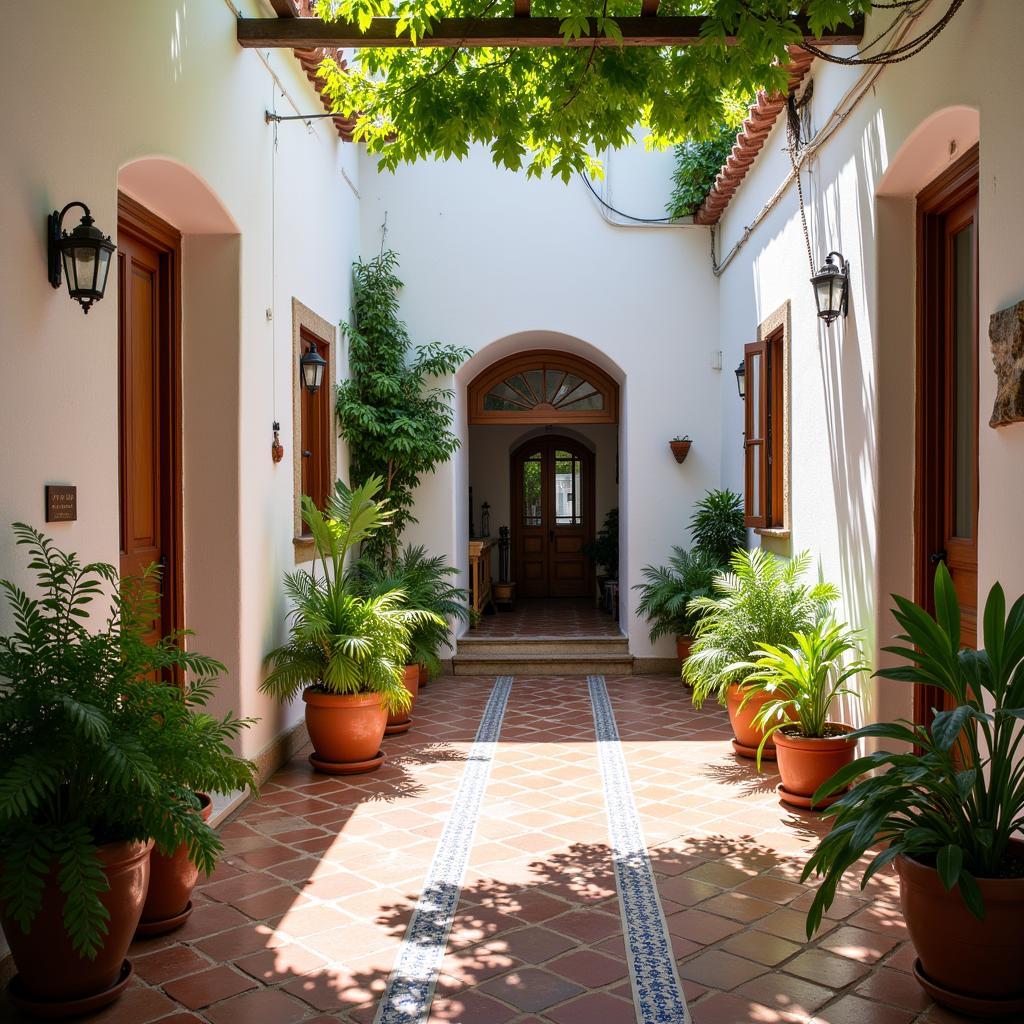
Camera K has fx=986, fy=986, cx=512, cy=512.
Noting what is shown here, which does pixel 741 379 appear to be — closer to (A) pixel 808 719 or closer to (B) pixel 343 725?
(A) pixel 808 719

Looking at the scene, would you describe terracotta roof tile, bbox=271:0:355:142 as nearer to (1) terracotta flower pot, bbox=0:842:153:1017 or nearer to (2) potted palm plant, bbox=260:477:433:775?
(2) potted palm plant, bbox=260:477:433:775

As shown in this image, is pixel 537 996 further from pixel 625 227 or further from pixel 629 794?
pixel 625 227

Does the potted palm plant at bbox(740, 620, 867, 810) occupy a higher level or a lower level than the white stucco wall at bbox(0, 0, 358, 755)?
lower

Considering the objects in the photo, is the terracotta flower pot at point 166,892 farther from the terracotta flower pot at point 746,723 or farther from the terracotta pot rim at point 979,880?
the terracotta flower pot at point 746,723

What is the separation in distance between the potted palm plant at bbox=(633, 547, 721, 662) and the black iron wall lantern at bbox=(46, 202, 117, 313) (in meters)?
5.66

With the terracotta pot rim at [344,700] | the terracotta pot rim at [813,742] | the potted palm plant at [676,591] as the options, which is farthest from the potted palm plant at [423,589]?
the terracotta pot rim at [813,742]

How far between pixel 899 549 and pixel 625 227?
5.30m

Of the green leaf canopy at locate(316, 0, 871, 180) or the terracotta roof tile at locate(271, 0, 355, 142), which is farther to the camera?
the terracotta roof tile at locate(271, 0, 355, 142)

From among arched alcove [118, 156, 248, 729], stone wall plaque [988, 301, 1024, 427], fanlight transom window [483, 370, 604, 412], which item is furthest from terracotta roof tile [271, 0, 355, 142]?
stone wall plaque [988, 301, 1024, 427]

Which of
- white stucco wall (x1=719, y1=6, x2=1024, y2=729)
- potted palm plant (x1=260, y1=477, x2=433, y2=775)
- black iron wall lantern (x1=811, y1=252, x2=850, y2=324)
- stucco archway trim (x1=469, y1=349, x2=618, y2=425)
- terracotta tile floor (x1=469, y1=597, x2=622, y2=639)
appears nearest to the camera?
white stucco wall (x1=719, y1=6, x2=1024, y2=729)

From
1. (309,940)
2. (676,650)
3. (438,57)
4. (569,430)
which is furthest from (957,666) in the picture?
(569,430)

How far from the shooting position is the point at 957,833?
2.91 metres

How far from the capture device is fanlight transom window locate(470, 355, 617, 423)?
10328mm

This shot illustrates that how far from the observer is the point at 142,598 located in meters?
3.27
